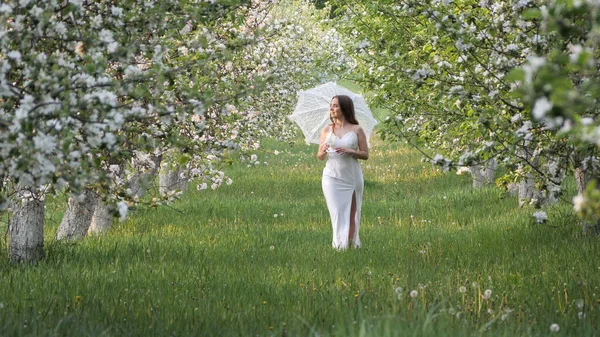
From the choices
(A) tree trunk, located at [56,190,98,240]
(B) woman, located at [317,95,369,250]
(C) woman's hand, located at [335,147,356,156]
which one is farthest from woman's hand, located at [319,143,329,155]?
(A) tree trunk, located at [56,190,98,240]

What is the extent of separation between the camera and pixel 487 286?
764 cm

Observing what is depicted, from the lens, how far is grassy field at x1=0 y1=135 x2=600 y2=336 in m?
6.03

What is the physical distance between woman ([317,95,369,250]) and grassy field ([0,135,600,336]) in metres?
0.49

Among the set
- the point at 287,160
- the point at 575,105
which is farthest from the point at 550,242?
the point at 287,160

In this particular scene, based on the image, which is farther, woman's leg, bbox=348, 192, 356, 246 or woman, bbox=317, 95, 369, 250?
woman, bbox=317, 95, 369, 250

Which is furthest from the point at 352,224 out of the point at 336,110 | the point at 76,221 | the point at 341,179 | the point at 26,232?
the point at 26,232

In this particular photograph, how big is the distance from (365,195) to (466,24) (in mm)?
12610

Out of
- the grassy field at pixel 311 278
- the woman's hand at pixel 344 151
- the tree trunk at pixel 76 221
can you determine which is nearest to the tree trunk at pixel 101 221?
the grassy field at pixel 311 278

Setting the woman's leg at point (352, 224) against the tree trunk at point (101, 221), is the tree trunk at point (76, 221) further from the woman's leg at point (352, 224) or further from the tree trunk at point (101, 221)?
the woman's leg at point (352, 224)

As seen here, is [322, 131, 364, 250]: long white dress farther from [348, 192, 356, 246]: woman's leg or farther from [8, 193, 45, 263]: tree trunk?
[8, 193, 45, 263]: tree trunk

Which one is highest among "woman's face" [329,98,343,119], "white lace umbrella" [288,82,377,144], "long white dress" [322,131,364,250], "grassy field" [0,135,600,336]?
"white lace umbrella" [288,82,377,144]

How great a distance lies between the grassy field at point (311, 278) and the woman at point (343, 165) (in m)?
0.49

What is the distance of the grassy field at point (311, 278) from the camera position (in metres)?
6.03

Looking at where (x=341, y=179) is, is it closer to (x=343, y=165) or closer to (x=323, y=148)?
(x=343, y=165)
